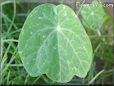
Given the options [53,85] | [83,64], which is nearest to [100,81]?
[53,85]

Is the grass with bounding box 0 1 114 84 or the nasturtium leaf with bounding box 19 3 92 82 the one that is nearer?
the nasturtium leaf with bounding box 19 3 92 82

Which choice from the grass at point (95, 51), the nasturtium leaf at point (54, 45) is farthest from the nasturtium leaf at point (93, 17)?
the nasturtium leaf at point (54, 45)

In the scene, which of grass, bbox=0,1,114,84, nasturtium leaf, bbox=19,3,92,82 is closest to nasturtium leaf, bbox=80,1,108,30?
grass, bbox=0,1,114,84

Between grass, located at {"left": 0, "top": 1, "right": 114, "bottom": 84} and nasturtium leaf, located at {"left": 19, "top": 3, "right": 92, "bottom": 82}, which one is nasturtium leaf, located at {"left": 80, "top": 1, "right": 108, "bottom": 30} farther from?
nasturtium leaf, located at {"left": 19, "top": 3, "right": 92, "bottom": 82}

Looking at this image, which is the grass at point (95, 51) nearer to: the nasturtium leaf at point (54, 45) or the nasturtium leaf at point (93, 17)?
the nasturtium leaf at point (93, 17)

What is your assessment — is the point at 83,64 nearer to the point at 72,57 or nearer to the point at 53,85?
the point at 72,57

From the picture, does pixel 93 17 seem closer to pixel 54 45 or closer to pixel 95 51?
pixel 95 51

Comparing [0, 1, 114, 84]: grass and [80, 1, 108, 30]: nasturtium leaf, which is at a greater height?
[80, 1, 108, 30]: nasturtium leaf

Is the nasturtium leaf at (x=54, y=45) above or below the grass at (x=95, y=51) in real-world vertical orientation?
above

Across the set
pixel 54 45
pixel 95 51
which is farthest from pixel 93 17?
pixel 54 45
